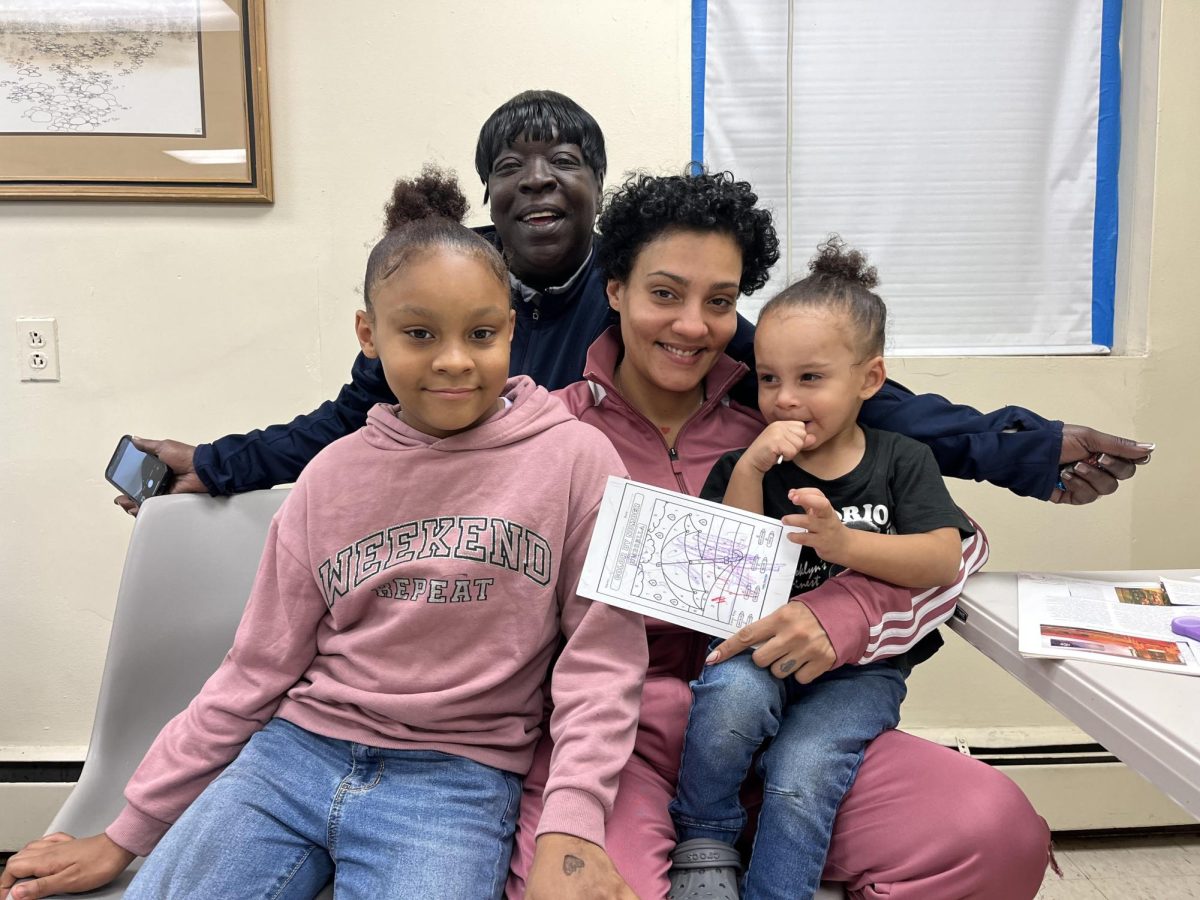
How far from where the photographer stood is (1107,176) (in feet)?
6.97

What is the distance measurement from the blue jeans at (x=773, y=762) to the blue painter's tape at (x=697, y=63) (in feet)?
4.75

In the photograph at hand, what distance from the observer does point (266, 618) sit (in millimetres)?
1067

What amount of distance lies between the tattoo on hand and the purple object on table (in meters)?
0.76

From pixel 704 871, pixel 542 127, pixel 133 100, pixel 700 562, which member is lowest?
pixel 704 871

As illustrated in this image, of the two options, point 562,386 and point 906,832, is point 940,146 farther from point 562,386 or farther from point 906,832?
point 906,832

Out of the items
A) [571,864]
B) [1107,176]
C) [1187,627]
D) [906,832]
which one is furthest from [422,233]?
[1107,176]

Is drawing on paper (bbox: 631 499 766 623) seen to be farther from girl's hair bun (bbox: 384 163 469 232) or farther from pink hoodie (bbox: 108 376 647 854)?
girl's hair bun (bbox: 384 163 469 232)

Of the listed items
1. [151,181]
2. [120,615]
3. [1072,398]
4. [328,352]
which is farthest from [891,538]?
[151,181]

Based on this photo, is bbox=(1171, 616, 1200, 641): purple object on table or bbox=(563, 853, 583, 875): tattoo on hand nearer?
bbox=(563, 853, 583, 875): tattoo on hand

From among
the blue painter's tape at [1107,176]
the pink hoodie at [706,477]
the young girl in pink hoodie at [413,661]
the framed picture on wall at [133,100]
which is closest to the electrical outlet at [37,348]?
the framed picture on wall at [133,100]

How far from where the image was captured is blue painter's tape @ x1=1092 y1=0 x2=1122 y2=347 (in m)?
2.08

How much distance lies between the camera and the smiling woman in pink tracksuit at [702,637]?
93 centimetres

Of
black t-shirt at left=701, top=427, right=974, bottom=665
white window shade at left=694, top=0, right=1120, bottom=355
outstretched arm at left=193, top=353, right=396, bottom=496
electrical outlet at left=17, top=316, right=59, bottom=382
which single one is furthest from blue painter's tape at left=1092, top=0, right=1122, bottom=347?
electrical outlet at left=17, top=316, right=59, bottom=382

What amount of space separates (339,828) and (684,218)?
3.01 feet
